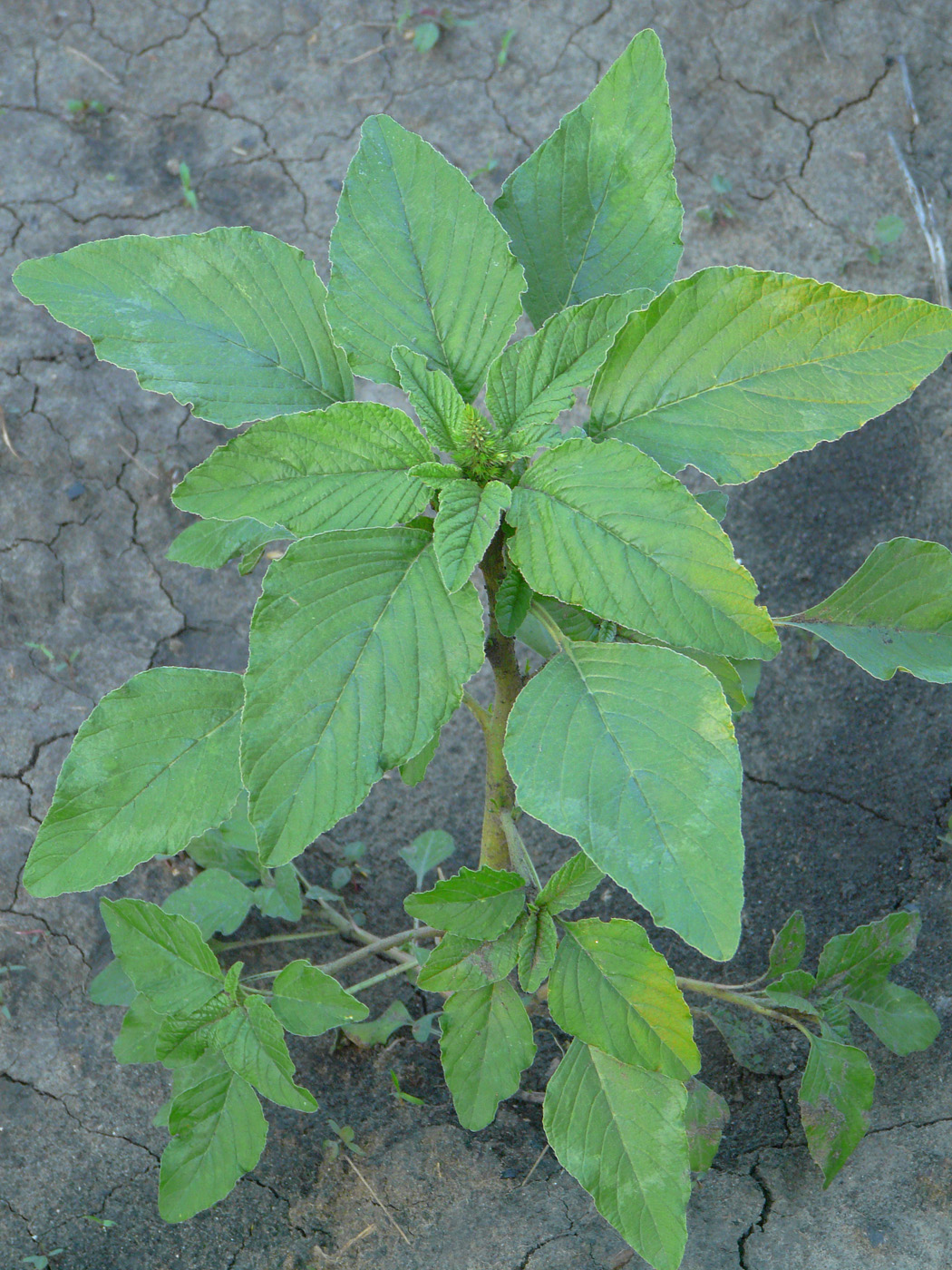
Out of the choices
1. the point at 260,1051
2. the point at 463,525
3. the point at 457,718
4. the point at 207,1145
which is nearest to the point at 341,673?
the point at 463,525

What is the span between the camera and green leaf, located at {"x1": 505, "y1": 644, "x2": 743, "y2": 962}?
113cm

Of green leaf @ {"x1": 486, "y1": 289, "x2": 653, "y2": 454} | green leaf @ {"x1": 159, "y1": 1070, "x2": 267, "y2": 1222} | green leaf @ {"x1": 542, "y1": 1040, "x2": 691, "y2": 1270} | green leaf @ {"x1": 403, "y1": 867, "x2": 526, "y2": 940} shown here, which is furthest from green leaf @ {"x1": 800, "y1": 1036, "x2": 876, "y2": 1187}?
green leaf @ {"x1": 486, "y1": 289, "x2": 653, "y2": 454}

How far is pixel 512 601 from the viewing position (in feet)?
4.57

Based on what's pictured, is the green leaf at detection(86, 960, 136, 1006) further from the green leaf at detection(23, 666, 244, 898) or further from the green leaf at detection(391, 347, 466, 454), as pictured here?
the green leaf at detection(391, 347, 466, 454)

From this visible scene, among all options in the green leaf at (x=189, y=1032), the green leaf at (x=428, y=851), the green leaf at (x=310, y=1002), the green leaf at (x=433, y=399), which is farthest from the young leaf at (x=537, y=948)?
the green leaf at (x=433, y=399)

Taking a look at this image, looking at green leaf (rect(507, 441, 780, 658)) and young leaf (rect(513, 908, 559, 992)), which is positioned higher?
green leaf (rect(507, 441, 780, 658))

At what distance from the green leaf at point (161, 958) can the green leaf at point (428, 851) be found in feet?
1.82

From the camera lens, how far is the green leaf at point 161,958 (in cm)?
164

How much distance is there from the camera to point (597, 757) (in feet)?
4.08

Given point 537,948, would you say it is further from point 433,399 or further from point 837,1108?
point 433,399

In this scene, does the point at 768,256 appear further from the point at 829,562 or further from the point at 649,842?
the point at 649,842

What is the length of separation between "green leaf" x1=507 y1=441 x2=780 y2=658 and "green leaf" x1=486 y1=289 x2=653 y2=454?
9cm

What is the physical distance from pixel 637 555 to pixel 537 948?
0.68 m

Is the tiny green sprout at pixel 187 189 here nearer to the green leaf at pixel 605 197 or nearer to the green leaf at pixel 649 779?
the green leaf at pixel 605 197
